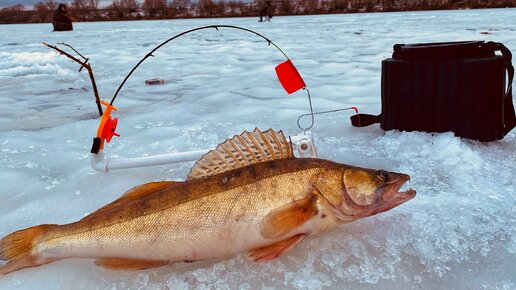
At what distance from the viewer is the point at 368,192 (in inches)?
63.4

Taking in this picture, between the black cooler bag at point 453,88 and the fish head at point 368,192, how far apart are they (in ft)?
4.33

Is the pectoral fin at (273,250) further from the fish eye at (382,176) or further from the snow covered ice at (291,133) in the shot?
the fish eye at (382,176)

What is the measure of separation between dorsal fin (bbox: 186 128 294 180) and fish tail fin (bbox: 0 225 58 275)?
1.86ft

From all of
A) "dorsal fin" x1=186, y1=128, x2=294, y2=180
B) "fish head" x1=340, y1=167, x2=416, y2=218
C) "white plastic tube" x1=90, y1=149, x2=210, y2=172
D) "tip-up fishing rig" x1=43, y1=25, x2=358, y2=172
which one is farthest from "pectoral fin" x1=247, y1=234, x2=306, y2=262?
"white plastic tube" x1=90, y1=149, x2=210, y2=172

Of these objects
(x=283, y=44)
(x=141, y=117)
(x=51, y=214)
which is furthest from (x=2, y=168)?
(x=283, y=44)

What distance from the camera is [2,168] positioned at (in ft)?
9.05

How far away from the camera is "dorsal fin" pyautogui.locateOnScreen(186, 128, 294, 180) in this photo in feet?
5.54

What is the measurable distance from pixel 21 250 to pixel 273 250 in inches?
34.5

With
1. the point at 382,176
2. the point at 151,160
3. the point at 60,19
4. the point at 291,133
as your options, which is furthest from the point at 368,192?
the point at 60,19

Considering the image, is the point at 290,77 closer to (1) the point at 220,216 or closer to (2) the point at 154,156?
(2) the point at 154,156

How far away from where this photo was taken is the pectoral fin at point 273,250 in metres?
1.56

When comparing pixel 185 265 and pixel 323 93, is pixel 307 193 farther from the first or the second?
pixel 323 93

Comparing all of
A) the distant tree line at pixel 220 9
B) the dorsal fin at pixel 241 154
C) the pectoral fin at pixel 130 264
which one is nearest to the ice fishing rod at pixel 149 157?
the dorsal fin at pixel 241 154

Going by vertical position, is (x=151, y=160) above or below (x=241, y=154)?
below
